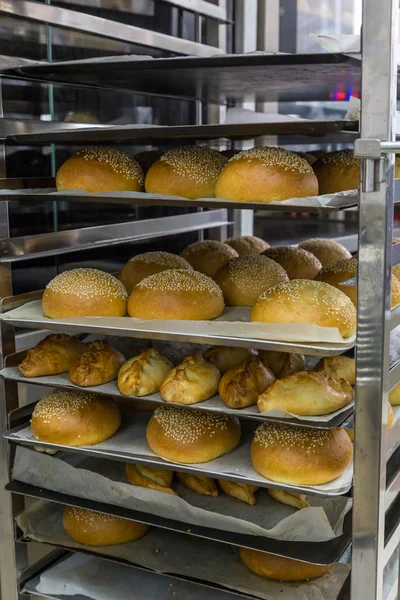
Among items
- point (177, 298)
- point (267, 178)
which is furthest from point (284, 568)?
point (267, 178)

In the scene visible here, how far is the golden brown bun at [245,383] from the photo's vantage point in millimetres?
1821

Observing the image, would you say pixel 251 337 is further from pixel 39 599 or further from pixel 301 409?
pixel 39 599

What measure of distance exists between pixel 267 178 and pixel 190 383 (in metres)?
0.56

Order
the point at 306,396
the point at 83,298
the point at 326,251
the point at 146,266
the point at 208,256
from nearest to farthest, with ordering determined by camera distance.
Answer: the point at 306,396
the point at 83,298
the point at 146,266
the point at 208,256
the point at 326,251

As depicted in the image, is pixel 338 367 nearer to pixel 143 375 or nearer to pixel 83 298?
pixel 143 375

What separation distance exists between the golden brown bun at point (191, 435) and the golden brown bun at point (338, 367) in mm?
291

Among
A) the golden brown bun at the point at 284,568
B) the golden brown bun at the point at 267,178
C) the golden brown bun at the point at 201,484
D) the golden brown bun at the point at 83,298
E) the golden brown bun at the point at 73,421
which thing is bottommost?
the golden brown bun at the point at 284,568

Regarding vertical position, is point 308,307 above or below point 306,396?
above

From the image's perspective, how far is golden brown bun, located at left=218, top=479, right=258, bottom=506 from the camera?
2.01m

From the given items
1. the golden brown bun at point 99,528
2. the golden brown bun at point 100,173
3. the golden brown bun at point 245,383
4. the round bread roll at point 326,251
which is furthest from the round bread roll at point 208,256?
the golden brown bun at point 99,528

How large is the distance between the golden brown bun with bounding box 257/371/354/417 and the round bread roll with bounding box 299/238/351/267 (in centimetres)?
78

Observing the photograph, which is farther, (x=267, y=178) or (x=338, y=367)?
(x=338, y=367)

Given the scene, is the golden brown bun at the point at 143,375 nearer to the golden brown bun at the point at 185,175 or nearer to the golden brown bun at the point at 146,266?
the golden brown bun at the point at 146,266

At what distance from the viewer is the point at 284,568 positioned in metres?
2.01
